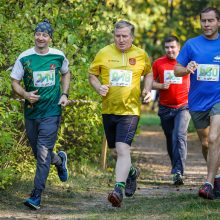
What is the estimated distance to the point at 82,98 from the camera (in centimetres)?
1138

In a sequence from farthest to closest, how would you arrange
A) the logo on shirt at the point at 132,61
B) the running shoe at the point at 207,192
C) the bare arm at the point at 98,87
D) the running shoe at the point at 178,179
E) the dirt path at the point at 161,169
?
1. the running shoe at the point at 178,179
2. the dirt path at the point at 161,169
3. the logo on shirt at the point at 132,61
4. the bare arm at the point at 98,87
5. the running shoe at the point at 207,192

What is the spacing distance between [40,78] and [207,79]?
6.07 feet

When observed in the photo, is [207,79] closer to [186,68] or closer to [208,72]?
[208,72]

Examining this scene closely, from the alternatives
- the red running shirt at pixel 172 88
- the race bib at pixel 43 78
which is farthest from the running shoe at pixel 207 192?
the red running shirt at pixel 172 88

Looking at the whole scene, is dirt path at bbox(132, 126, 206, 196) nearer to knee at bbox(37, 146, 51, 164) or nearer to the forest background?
the forest background

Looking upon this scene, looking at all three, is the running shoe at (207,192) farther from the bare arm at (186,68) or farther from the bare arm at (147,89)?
the bare arm at (186,68)

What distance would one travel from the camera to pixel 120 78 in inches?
324

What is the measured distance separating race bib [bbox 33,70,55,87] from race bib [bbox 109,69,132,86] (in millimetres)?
659

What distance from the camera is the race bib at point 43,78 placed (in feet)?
26.9

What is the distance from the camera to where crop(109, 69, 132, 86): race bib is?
8234 mm

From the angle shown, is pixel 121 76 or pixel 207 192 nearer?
pixel 207 192

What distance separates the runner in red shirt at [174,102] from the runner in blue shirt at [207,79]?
2.60 metres

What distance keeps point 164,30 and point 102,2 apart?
836 inches

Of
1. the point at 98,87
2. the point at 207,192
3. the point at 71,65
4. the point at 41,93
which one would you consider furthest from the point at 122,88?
the point at 71,65
